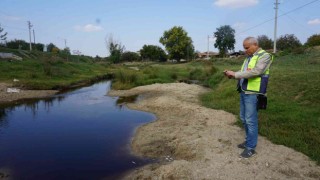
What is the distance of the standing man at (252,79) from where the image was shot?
5586mm

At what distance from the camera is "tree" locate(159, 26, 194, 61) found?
70375 millimetres

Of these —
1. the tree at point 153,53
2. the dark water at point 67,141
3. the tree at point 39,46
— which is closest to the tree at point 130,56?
the tree at point 153,53

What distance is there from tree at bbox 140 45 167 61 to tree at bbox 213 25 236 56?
1395cm

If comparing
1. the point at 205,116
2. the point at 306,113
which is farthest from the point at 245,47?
the point at 205,116

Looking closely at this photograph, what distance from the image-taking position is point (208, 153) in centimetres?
664

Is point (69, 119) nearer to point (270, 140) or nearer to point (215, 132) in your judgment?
point (215, 132)

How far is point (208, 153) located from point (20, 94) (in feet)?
50.6

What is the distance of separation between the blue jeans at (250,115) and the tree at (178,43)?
64.3 metres

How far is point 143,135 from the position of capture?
9305 millimetres

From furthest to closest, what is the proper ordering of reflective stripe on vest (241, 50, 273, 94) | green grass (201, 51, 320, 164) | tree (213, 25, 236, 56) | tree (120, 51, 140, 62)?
tree (120, 51, 140, 62)
tree (213, 25, 236, 56)
green grass (201, 51, 320, 164)
reflective stripe on vest (241, 50, 273, 94)

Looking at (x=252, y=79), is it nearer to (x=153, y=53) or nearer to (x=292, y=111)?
(x=292, y=111)

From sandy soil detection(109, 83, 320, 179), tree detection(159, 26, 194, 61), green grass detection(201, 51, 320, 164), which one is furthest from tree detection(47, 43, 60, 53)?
sandy soil detection(109, 83, 320, 179)

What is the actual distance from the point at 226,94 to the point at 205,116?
416cm

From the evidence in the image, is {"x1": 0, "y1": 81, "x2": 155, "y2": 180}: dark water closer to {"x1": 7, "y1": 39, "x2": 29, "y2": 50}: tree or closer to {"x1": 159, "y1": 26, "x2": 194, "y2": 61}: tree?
{"x1": 7, "y1": 39, "x2": 29, "y2": 50}: tree
